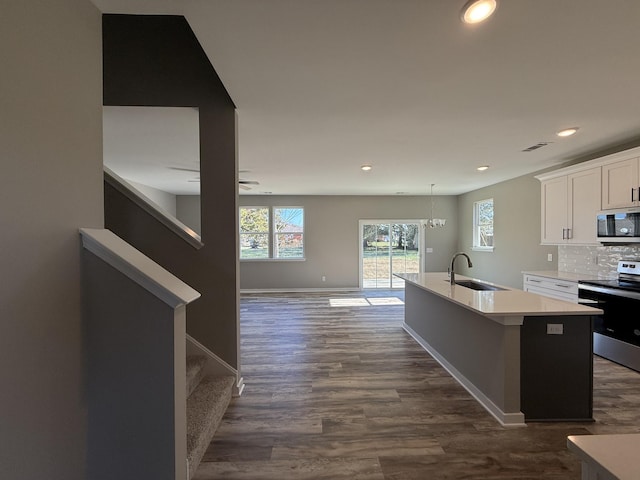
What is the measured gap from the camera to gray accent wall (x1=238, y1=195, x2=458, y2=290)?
310 inches

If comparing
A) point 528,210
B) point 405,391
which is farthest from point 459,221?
point 405,391

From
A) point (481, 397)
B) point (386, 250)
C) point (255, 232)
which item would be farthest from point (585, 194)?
point (255, 232)

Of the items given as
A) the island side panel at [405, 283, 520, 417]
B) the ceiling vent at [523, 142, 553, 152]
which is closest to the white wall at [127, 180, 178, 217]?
the island side panel at [405, 283, 520, 417]

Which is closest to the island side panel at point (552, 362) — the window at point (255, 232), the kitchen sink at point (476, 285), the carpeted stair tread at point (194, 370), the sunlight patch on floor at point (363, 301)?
the kitchen sink at point (476, 285)

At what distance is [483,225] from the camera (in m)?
7.14

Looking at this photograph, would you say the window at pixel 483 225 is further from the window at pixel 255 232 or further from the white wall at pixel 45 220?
the white wall at pixel 45 220

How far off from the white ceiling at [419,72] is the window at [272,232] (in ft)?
13.3

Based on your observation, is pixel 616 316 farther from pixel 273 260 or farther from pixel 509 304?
pixel 273 260

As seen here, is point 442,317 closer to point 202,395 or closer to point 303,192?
point 202,395

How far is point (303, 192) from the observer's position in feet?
24.4

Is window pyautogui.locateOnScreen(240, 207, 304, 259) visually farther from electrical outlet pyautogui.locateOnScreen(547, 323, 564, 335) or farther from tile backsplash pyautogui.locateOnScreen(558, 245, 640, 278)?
electrical outlet pyautogui.locateOnScreen(547, 323, 564, 335)

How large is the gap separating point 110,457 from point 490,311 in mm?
2320

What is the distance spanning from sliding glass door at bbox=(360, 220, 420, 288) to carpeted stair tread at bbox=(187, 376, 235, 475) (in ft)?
19.1

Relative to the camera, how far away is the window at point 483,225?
269 inches
